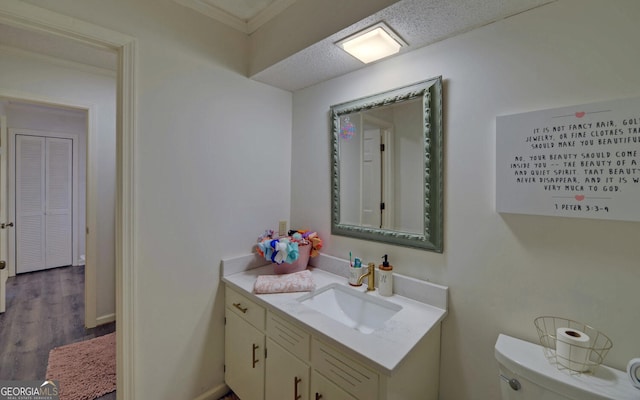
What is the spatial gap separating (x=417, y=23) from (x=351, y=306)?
4.76 ft

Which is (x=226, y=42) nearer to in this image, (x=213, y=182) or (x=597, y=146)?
(x=213, y=182)

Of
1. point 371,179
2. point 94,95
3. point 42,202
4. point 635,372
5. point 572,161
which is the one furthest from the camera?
point 42,202

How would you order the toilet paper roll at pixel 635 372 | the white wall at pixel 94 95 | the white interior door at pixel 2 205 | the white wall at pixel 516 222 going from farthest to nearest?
the white interior door at pixel 2 205, the white wall at pixel 94 95, the white wall at pixel 516 222, the toilet paper roll at pixel 635 372

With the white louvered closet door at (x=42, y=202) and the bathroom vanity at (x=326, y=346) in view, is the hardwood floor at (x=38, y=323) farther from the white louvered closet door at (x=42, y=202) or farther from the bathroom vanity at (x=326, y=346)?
the bathroom vanity at (x=326, y=346)

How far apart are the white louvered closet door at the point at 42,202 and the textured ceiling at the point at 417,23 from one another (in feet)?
14.1

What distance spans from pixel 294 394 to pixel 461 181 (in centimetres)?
125

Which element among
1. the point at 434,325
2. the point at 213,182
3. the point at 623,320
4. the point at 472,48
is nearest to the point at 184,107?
the point at 213,182

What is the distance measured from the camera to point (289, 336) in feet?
4.15

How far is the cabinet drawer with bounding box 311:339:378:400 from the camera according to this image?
952 millimetres

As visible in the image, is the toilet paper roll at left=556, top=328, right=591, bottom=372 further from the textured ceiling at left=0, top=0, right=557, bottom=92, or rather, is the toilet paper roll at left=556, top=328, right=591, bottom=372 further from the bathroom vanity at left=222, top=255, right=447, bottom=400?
the textured ceiling at left=0, top=0, right=557, bottom=92

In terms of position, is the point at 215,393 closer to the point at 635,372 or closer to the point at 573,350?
the point at 573,350

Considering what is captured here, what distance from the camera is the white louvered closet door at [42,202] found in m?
3.75

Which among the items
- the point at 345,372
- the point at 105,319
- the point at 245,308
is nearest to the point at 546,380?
the point at 345,372

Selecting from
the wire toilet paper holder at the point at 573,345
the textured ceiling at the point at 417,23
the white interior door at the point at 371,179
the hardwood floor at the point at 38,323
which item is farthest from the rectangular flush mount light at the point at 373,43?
the hardwood floor at the point at 38,323
